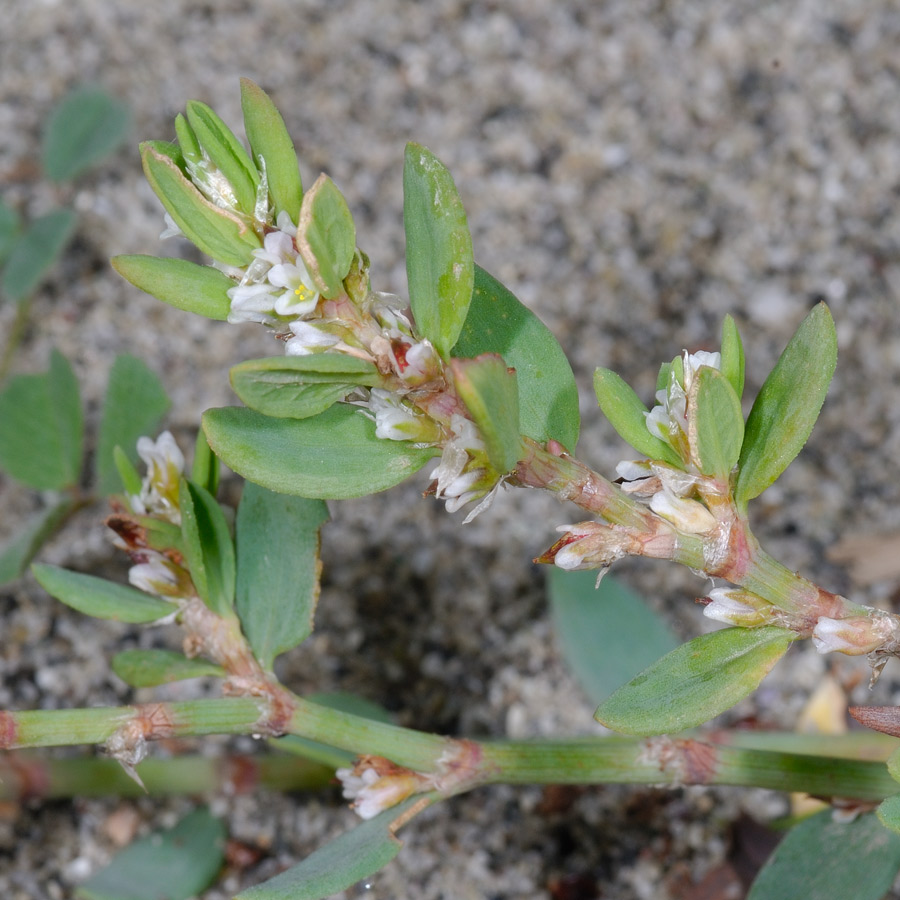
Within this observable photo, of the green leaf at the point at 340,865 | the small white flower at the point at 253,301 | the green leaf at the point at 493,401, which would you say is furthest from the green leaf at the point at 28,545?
the green leaf at the point at 493,401

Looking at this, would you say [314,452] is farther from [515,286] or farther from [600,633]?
[515,286]

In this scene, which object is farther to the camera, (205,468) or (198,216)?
(205,468)

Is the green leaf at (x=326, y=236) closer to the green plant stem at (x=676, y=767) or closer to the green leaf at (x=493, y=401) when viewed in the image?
the green leaf at (x=493, y=401)

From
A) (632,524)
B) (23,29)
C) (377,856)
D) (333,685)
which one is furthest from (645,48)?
(377,856)

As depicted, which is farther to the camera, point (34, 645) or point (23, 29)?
point (23, 29)

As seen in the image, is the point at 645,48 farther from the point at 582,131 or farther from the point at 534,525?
the point at 534,525

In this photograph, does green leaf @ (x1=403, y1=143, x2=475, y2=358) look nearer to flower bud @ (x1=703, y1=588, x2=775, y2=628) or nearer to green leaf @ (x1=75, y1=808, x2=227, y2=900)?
flower bud @ (x1=703, y1=588, x2=775, y2=628)

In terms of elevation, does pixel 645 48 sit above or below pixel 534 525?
above

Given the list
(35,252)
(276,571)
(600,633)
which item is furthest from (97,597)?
(35,252)
